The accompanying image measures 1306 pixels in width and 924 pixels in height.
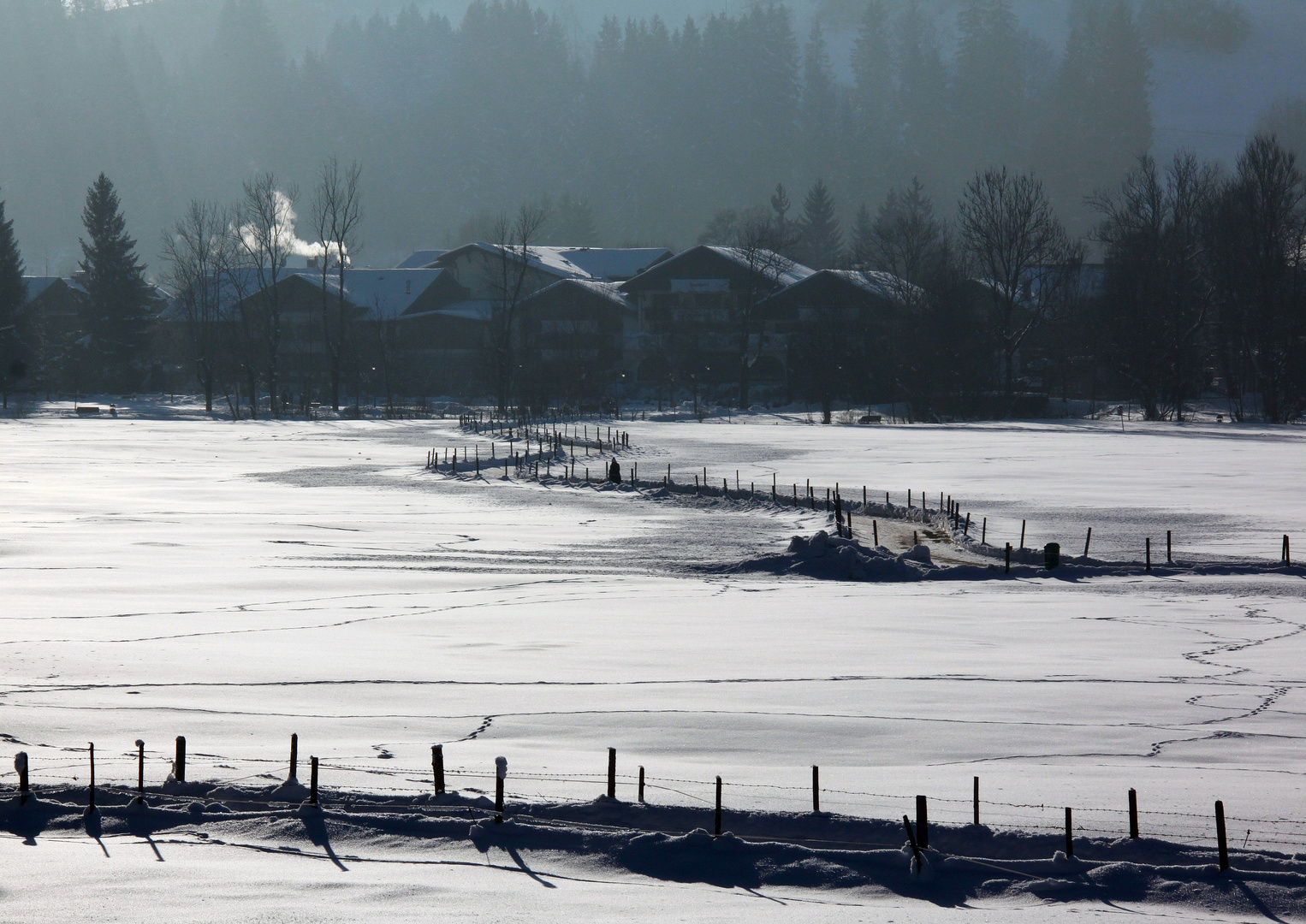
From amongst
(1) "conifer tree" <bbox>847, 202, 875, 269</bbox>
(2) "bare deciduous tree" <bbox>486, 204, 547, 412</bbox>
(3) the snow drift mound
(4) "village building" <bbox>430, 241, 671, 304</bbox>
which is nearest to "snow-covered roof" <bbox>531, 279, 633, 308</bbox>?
(2) "bare deciduous tree" <bbox>486, 204, 547, 412</bbox>

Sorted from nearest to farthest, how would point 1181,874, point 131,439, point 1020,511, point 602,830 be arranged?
point 1181,874 < point 602,830 < point 1020,511 < point 131,439

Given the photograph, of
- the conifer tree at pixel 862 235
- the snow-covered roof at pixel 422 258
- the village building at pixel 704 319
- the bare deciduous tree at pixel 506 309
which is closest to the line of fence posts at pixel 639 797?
the bare deciduous tree at pixel 506 309

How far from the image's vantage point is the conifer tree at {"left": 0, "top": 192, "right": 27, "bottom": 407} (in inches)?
2852

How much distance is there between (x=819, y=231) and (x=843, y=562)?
11356 centimetres

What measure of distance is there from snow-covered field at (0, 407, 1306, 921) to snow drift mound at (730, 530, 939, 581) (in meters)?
0.65

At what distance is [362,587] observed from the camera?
18.1 meters

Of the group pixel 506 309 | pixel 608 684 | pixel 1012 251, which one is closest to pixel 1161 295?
pixel 1012 251

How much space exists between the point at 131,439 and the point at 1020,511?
35913 mm

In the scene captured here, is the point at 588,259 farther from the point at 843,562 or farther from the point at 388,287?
the point at 843,562

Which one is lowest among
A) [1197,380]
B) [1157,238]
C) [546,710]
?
[546,710]

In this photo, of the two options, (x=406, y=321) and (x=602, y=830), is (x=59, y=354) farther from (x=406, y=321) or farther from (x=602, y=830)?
(x=602, y=830)

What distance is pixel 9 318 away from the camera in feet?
244

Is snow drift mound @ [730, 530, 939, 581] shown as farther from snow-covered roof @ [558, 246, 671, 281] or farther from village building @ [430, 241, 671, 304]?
snow-covered roof @ [558, 246, 671, 281]

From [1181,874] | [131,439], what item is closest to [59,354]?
[131,439]
